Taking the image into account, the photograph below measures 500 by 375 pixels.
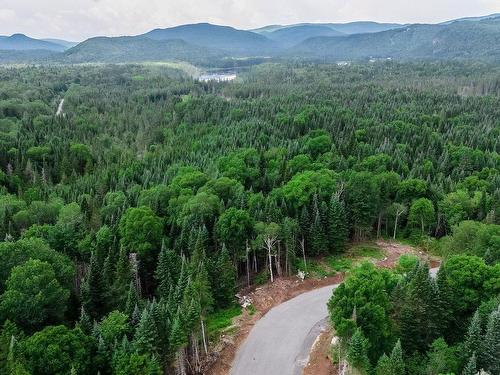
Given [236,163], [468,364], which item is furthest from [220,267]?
[236,163]

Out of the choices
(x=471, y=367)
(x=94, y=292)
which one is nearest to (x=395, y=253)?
(x=471, y=367)

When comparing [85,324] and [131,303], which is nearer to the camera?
[85,324]

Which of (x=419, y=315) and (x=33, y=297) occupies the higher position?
Answer: (x=33, y=297)

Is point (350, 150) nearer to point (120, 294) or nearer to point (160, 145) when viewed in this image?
point (160, 145)

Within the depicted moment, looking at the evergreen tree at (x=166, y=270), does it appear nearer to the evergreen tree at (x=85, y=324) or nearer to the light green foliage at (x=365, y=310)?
the evergreen tree at (x=85, y=324)

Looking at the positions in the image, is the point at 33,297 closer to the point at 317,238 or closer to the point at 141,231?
the point at 141,231

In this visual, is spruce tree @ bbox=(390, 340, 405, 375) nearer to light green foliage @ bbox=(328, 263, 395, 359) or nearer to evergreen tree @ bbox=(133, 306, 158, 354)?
light green foliage @ bbox=(328, 263, 395, 359)

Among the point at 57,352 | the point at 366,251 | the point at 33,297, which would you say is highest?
the point at 33,297

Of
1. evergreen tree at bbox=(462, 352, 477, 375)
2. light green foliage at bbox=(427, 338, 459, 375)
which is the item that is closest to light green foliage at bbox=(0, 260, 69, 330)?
light green foliage at bbox=(427, 338, 459, 375)
